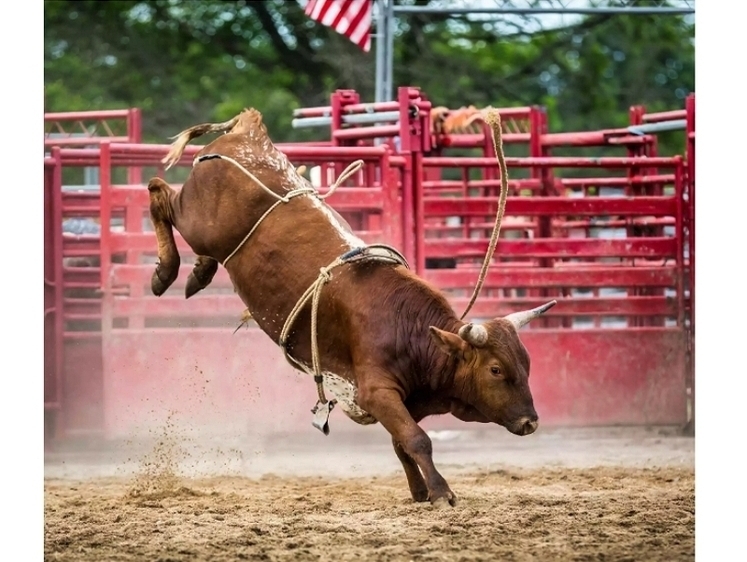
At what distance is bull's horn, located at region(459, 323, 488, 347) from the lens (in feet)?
16.2

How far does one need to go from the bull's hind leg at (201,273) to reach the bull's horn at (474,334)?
144 cm

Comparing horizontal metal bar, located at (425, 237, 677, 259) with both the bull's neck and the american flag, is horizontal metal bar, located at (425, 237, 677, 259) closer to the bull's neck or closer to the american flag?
the american flag

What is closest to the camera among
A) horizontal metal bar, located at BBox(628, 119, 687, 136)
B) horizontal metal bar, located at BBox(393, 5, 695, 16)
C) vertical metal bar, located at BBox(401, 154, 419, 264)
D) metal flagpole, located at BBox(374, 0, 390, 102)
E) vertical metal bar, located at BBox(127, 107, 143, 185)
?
vertical metal bar, located at BBox(401, 154, 419, 264)

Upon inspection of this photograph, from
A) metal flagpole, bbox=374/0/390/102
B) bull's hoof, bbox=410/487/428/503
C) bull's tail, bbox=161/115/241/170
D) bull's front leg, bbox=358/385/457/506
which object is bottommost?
bull's hoof, bbox=410/487/428/503

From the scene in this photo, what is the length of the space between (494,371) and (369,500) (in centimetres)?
140

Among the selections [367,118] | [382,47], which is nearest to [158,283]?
[367,118]

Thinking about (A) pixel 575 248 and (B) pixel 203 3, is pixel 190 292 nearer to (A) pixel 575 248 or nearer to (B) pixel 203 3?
(A) pixel 575 248

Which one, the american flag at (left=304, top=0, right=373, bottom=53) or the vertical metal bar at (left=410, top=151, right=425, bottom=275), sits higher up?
the american flag at (left=304, top=0, right=373, bottom=53)

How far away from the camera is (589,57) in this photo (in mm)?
21609

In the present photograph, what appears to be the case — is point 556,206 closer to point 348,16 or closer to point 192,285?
point 348,16

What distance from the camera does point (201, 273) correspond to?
235 inches

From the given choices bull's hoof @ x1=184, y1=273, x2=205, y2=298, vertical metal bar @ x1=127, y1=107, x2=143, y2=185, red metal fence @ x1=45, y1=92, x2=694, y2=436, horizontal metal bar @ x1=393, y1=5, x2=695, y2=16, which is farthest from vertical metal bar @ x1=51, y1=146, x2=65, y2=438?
horizontal metal bar @ x1=393, y1=5, x2=695, y2=16
